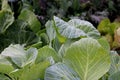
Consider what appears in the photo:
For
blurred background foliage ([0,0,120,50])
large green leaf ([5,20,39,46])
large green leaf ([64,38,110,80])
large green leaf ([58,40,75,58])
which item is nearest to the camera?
large green leaf ([64,38,110,80])

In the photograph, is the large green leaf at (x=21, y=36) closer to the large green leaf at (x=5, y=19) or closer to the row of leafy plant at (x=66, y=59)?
the large green leaf at (x=5, y=19)

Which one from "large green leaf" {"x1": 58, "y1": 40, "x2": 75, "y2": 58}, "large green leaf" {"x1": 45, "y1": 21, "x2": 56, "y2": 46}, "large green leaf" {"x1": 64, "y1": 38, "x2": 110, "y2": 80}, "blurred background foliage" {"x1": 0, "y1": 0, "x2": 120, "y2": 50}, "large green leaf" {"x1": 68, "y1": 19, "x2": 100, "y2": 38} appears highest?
"large green leaf" {"x1": 64, "y1": 38, "x2": 110, "y2": 80}

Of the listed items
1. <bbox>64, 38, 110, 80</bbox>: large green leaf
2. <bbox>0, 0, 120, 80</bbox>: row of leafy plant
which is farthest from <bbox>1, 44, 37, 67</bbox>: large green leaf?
<bbox>64, 38, 110, 80</bbox>: large green leaf

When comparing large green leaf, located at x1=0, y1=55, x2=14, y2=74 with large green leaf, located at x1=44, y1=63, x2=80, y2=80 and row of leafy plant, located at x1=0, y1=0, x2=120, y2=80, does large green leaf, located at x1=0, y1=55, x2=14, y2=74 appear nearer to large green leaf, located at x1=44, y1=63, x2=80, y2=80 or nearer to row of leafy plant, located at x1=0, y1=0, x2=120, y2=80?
row of leafy plant, located at x1=0, y1=0, x2=120, y2=80

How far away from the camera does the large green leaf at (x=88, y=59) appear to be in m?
0.89

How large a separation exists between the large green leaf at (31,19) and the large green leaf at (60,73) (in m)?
0.82

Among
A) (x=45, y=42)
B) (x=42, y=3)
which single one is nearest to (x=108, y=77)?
(x=45, y=42)

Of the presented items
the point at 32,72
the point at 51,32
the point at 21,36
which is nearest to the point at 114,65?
the point at 32,72

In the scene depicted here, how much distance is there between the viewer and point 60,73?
3.01ft

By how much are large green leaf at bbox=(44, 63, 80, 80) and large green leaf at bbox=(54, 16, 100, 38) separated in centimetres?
28

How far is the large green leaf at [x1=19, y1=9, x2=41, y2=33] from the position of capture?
1.73m

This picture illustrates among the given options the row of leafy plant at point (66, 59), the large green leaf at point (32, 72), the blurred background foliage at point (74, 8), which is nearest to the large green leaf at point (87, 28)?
the row of leafy plant at point (66, 59)

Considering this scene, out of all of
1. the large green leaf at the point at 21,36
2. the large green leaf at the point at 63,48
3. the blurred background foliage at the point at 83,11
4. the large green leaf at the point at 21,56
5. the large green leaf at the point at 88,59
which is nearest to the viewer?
the large green leaf at the point at 88,59

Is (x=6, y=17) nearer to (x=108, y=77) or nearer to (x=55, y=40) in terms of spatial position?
(x=55, y=40)
